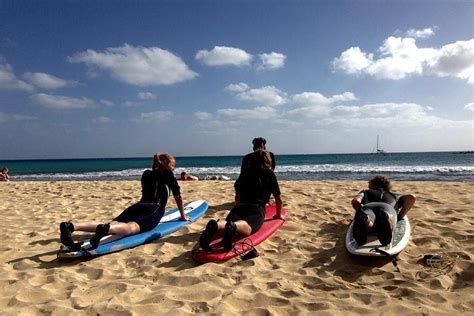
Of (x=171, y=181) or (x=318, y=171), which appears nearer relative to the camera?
(x=171, y=181)

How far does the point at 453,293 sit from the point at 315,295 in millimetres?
1192

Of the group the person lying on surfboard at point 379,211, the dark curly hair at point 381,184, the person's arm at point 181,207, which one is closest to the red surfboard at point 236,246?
the person's arm at point 181,207

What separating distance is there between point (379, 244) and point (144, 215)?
10.0ft

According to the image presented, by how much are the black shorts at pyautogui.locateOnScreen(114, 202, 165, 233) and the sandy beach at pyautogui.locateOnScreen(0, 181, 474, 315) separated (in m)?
0.28

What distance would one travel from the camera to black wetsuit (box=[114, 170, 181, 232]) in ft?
15.6

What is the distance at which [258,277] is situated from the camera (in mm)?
3479

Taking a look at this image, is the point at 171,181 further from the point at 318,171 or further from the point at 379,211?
the point at 318,171

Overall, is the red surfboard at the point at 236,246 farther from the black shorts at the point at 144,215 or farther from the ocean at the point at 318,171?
the ocean at the point at 318,171

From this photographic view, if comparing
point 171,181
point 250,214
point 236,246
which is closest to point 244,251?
point 236,246

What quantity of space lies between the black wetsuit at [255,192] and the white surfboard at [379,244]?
1161 mm

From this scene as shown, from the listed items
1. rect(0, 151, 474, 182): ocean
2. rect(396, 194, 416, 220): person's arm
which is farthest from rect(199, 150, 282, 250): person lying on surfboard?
rect(0, 151, 474, 182): ocean

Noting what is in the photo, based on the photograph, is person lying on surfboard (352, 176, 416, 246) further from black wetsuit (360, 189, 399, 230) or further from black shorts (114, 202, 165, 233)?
black shorts (114, 202, 165, 233)

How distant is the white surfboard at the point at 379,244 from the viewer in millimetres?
3762

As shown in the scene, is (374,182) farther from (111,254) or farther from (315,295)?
(111,254)
